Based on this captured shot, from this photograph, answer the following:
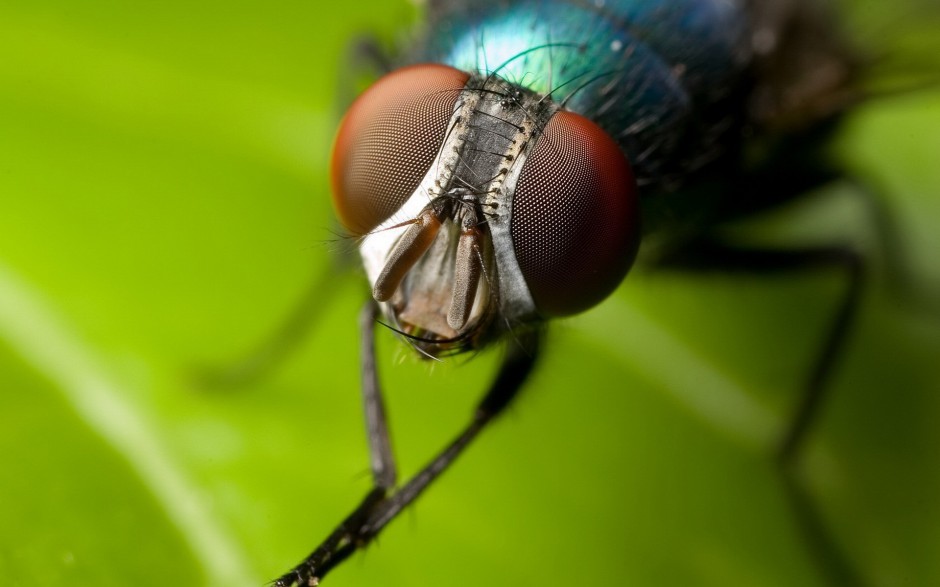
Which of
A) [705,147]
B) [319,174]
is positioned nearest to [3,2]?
[319,174]

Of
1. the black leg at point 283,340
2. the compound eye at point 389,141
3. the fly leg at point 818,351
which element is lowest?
the fly leg at point 818,351

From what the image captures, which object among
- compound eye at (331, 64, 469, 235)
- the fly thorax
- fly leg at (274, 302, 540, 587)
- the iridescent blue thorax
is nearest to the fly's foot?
fly leg at (274, 302, 540, 587)

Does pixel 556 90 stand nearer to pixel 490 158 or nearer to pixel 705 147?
pixel 490 158

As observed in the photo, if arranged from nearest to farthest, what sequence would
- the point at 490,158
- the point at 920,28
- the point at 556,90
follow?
the point at 490,158 < the point at 556,90 < the point at 920,28

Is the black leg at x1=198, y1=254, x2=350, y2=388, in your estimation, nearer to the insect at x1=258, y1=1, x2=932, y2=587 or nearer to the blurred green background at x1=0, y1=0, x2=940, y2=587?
the blurred green background at x1=0, y1=0, x2=940, y2=587

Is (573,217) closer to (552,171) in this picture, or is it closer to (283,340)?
(552,171)

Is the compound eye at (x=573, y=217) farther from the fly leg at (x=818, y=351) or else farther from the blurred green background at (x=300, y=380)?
the fly leg at (x=818, y=351)

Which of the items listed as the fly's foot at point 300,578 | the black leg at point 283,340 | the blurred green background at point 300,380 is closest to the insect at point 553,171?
the fly's foot at point 300,578
